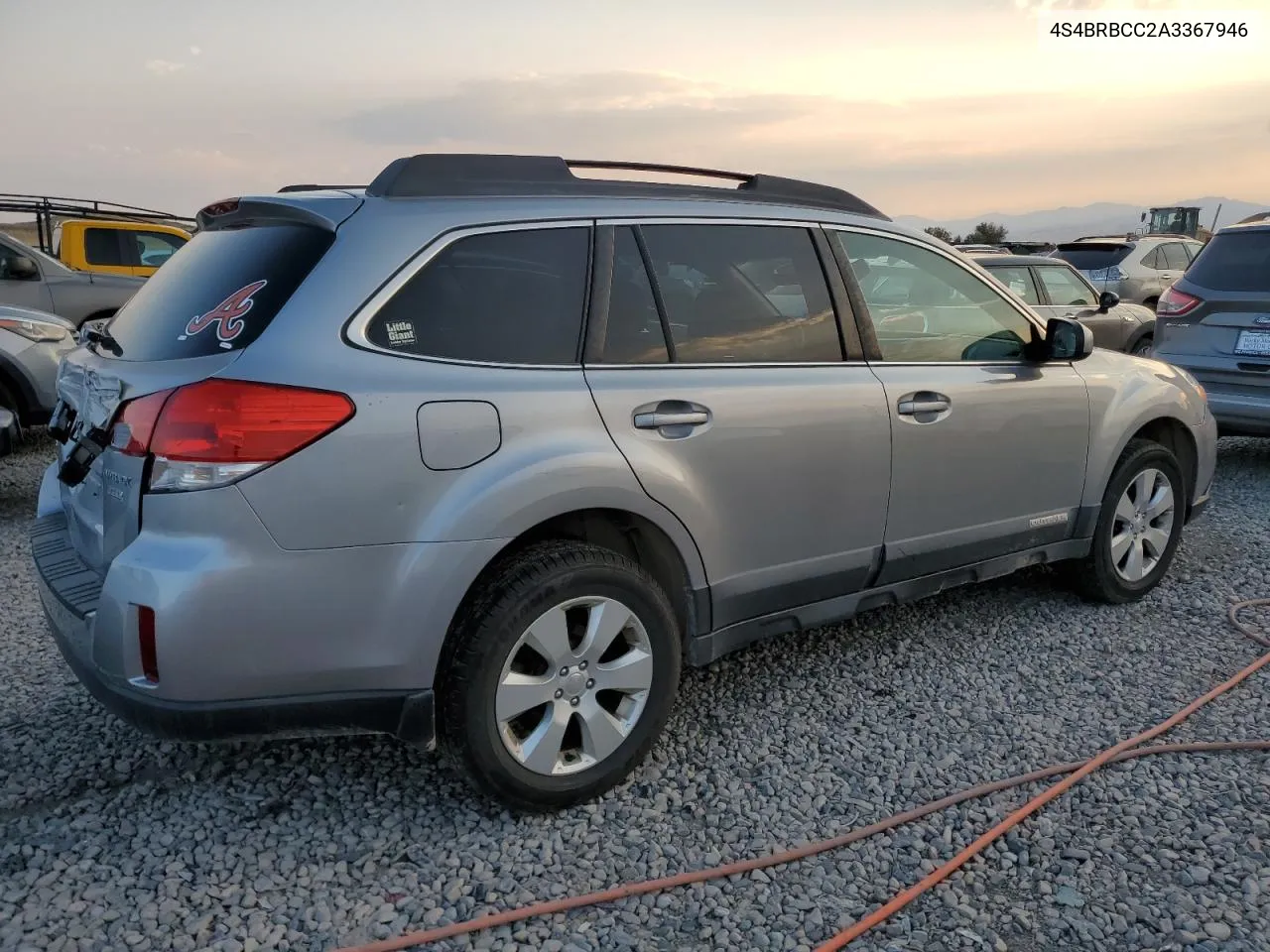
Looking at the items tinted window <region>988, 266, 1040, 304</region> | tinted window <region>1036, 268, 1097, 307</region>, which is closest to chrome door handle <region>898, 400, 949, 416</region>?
tinted window <region>988, 266, 1040, 304</region>

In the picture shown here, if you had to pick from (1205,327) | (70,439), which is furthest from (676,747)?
(1205,327)

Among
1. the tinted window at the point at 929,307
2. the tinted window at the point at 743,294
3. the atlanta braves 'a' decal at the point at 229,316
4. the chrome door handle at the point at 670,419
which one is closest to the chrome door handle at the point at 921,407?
the tinted window at the point at 929,307

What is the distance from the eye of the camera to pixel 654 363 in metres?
3.04

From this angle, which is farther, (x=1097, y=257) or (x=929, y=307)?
(x=1097, y=257)

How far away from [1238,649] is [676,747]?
2.43m

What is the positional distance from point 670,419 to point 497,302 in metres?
0.59

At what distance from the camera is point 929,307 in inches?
152

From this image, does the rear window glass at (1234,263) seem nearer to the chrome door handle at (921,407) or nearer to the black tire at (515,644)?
the chrome door handle at (921,407)

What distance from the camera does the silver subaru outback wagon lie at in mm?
2441

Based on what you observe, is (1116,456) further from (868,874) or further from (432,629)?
(432,629)

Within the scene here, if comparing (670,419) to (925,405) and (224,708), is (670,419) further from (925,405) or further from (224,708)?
(224,708)

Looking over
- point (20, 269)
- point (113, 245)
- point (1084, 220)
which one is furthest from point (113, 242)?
point (1084, 220)

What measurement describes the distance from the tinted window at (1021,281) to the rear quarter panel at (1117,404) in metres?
5.20

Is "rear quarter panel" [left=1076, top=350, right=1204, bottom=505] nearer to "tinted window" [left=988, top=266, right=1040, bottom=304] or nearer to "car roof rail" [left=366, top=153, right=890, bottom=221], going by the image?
"car roof rail" [left=366, top=153, right=890, bottom=221]
